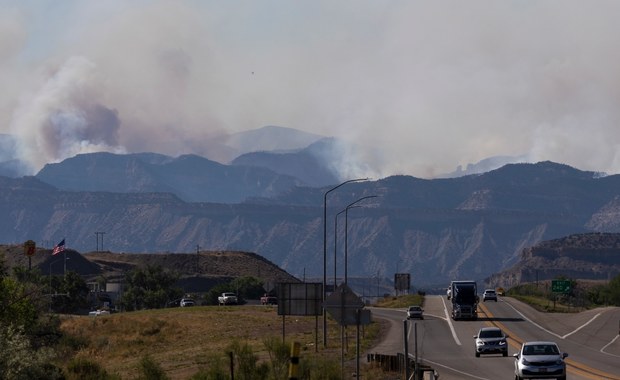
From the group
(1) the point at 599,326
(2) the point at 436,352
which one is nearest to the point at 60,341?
(2) the point at 436,352

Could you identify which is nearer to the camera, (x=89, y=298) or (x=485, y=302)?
(x=485, y=302)

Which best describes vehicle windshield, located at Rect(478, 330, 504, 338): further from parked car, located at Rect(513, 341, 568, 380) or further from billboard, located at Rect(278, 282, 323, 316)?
parked car, located at Rect(513, 341, 568, 380)

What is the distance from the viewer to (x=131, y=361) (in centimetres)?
7694

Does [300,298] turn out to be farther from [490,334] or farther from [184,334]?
[184,334]

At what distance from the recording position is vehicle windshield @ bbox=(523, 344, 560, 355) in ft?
163

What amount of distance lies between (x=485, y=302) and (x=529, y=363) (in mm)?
88156

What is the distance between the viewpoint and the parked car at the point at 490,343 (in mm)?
65375

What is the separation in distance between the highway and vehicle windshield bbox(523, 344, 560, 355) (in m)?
1.92

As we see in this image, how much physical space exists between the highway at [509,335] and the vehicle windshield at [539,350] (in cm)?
192

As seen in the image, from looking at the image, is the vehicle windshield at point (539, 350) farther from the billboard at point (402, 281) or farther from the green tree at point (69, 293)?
the green tree at point (69, 293)

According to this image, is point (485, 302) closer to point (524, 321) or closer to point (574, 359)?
point (524, 321)

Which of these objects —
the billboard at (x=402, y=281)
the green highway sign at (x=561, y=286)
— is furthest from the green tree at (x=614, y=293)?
the billboard at (x=402, y=281)

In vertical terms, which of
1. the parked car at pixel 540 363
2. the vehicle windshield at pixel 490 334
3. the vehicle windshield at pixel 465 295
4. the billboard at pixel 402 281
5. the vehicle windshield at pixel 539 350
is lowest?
the parked car at pixel 540 363

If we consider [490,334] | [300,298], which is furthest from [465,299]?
[300,298]
